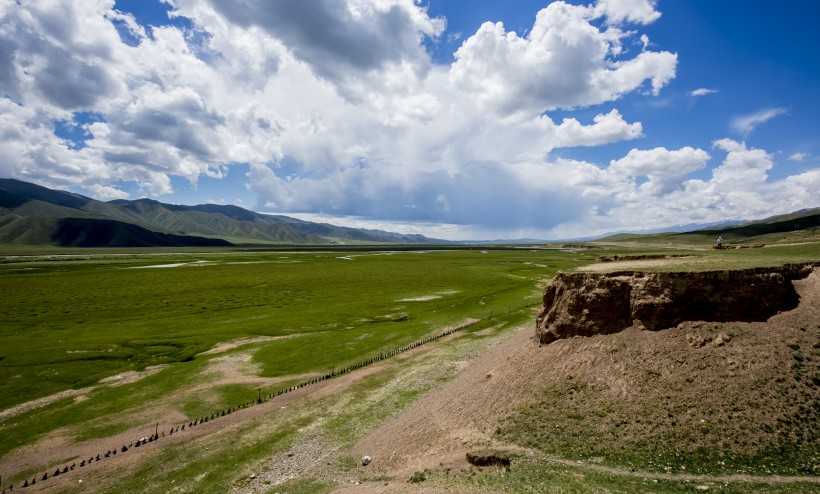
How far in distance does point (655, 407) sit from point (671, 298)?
28.6ft

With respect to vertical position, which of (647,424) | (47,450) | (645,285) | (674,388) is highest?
(645,285)

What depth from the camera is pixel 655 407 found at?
23875 millimetres

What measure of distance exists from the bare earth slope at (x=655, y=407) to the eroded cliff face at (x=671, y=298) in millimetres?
761

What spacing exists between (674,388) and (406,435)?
18389mm

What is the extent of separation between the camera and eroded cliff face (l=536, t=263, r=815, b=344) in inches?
1092

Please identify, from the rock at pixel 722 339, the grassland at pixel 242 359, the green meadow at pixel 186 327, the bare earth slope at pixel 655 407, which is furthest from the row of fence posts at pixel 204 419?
the rock at pixel 722 339

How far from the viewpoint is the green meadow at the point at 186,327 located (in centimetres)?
4347

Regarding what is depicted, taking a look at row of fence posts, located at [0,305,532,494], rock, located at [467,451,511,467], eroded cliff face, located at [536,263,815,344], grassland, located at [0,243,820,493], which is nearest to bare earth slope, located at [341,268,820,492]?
rock, located at [467,451,511,467]

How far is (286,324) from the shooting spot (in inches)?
3000

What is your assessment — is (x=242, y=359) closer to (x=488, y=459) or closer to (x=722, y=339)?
(x=488, y=459)

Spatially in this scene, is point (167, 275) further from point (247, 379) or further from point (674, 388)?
point (674, 388)

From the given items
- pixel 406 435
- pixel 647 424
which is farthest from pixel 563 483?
pixel 406 435

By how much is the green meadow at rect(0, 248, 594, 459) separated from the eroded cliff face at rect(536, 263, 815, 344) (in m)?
31.5

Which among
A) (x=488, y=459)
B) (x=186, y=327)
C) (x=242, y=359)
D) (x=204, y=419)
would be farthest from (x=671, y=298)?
(x=186, y=327)
